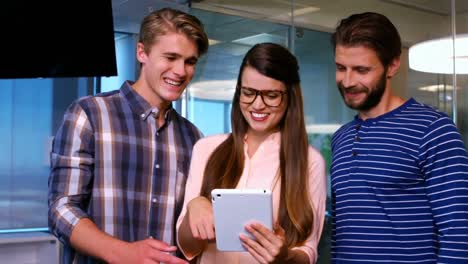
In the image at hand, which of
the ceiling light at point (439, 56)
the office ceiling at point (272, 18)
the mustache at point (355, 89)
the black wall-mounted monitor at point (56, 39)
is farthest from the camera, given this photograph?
the office ceiling at point (272, 18)

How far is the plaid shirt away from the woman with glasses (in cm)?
9

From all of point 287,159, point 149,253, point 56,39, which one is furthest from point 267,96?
point 56,39

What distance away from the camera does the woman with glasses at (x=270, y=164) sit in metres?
1.70

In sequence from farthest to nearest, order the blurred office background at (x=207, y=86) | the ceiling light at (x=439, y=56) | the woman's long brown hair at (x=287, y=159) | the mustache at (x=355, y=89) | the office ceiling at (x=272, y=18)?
the blurred office background at (x=207, y=86), the office ceiling at (x=272, y=18), the ceiling light at (x=439, y=56), the mustache at (x=355, y=89), the woman's long brown hair at (x=287, y=159)

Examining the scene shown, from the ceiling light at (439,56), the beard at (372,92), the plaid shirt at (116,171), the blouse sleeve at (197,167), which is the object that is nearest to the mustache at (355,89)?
Result: the beard at (372,92)

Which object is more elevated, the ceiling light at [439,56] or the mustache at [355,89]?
the ceiling light at [439,56]

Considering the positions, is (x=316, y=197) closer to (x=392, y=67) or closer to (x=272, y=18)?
(x=392, y=67)

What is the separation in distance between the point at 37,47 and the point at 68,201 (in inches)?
53.5

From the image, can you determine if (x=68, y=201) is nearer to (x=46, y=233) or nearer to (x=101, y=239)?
(x=101, y=239)

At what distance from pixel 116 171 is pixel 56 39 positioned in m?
1.32

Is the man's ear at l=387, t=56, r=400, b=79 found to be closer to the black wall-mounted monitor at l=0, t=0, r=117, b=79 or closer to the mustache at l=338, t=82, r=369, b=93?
the mustache at l=338, t=82, r=369, b=93

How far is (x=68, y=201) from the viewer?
171 centimetres

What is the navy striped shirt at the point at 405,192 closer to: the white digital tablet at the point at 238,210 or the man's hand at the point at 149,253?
the white digital tablet at the point at 238,210

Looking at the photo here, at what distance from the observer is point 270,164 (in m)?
1.80
